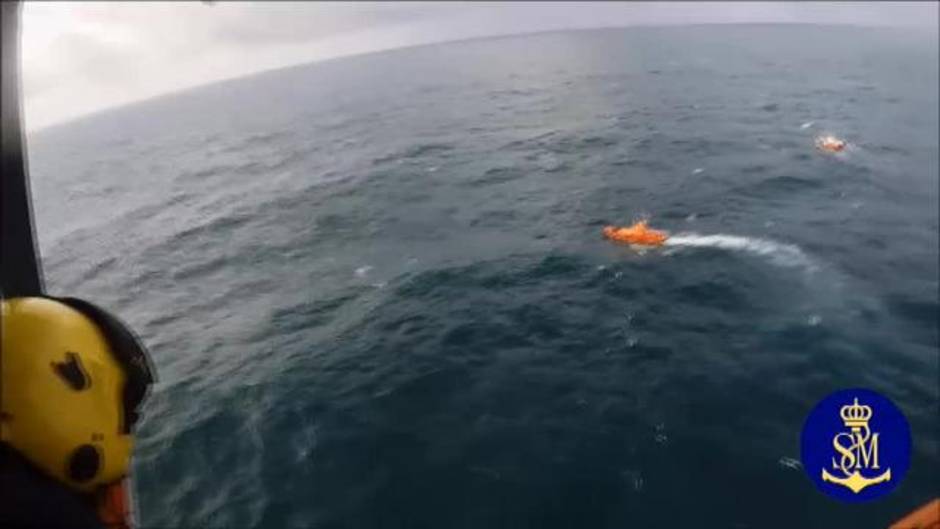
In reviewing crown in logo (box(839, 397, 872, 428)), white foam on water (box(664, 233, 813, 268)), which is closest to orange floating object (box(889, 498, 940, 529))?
crown in logo (box(839, 397, 872, 428))

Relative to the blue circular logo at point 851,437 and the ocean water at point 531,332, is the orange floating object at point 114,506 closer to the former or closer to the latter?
the blue circular logo at point 851,437

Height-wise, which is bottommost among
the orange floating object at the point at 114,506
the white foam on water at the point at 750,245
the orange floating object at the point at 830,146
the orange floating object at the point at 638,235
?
the orange floating object at the point at 830,146

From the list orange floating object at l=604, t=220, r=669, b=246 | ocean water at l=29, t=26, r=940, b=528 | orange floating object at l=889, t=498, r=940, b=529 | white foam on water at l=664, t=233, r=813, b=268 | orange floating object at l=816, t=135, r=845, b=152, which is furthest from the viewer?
orange floating object at l=816, t=135, r=845, b=152

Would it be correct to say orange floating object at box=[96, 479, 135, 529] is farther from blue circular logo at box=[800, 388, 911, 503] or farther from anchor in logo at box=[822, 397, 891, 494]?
anchor in logo at box=[822, 397, 891, 494]

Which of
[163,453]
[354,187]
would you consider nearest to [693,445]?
[163,453]

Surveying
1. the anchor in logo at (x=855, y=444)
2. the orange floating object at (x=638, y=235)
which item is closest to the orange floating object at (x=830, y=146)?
the orange floating object at (x=638, y=235)

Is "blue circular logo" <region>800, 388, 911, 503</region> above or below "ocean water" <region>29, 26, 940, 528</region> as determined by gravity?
above

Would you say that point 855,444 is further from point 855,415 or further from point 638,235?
point 638,235

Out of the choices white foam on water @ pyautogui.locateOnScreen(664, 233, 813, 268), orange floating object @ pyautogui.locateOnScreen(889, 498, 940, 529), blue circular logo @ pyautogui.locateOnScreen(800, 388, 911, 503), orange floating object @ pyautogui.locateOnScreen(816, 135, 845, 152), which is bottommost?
orange floating object @ pyautogui.locateOnScreen(816, 135, 845, 152)
